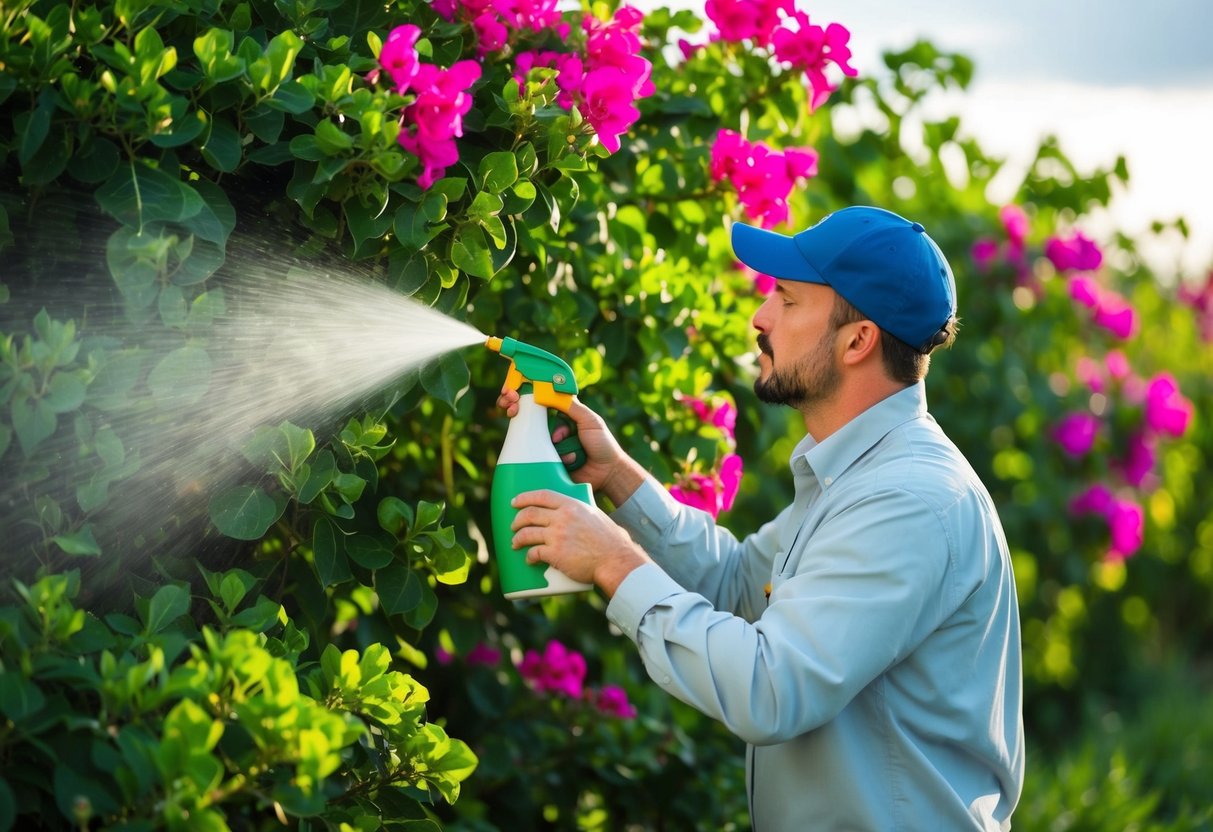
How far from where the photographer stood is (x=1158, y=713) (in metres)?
5.54

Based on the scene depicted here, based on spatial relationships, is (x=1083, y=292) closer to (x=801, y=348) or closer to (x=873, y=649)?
(x=801, y=348)

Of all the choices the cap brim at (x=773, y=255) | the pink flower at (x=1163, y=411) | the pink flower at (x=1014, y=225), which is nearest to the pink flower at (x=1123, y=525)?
the pink flower at (x=1163, y=411)

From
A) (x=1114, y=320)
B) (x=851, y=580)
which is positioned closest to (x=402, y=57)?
(x=851, y=580)

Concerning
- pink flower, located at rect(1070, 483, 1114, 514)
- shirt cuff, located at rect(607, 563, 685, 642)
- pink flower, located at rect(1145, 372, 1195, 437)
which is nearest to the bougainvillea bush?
shirt cuff, located at rect(607, 563, 685, 642)

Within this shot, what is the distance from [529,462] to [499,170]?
0.53m

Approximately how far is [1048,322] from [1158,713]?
1.76 meters

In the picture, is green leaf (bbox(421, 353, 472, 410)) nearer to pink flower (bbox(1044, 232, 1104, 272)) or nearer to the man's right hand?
the man's right hand

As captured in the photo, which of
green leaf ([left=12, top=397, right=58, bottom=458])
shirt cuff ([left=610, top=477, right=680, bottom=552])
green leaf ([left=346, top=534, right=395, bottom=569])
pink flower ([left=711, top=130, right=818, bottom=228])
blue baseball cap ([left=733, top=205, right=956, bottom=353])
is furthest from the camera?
pink flower ([left=711, top=130, right=818, bottom=228])

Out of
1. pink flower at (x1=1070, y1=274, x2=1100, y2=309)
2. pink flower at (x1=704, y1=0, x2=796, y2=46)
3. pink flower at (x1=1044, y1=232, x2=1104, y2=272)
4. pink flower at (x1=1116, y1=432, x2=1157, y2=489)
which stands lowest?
pink flower at (x1=1116, y1=432, x2=1157, y2=489)

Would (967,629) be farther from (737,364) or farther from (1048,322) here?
(1048,322)

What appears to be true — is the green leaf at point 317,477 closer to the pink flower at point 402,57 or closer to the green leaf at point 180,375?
the green leaf at point 180,375

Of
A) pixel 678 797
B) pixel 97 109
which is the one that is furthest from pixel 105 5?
pixel 678 797

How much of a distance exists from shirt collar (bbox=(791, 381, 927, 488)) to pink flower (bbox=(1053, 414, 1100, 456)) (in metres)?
3.54

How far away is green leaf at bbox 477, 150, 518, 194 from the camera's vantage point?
2.14 m
